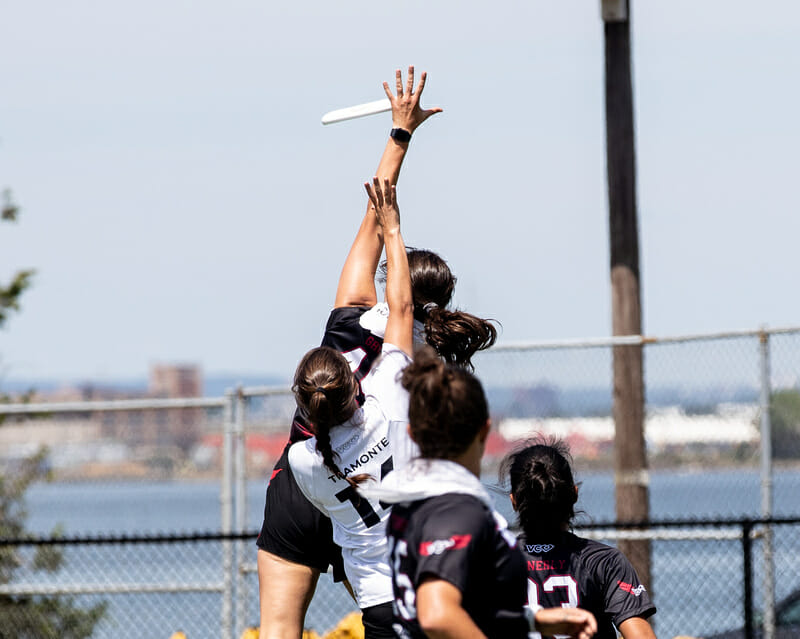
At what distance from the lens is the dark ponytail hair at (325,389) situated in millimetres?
3574

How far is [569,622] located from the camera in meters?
2.67

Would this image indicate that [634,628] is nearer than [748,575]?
Yes

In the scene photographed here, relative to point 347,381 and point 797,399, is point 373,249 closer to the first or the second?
point 347,381

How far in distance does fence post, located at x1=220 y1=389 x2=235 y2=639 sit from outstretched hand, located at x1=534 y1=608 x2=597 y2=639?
4675 millimetres

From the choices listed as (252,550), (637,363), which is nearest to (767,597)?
(637,363)

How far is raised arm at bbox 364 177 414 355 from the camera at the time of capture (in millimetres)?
3615

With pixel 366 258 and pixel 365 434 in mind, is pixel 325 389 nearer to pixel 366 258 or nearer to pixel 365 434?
→ pixel 365 434

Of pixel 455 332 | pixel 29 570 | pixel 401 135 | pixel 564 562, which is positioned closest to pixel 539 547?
pixel 564 562

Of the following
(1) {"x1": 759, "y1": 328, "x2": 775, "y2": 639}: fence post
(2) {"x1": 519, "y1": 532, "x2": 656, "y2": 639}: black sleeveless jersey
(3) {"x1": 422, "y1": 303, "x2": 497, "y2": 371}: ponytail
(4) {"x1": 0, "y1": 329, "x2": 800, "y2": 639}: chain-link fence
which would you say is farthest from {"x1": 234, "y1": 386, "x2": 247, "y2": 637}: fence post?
(2) {"x1": 519, "y1": 532, "x2": 656, "y2": 639}: black sleeveless jersey

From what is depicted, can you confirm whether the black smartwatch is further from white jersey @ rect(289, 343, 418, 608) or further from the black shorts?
the black shorts

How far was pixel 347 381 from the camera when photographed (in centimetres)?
360

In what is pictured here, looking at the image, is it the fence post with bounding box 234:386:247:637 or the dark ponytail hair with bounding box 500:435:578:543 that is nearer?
the dark ponytail hair with bounding box 500:435:578:543

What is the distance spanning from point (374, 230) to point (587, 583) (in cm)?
136

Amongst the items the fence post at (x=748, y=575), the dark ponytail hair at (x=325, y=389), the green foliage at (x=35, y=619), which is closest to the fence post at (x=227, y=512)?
the green foliage at (x=35, y=619)
